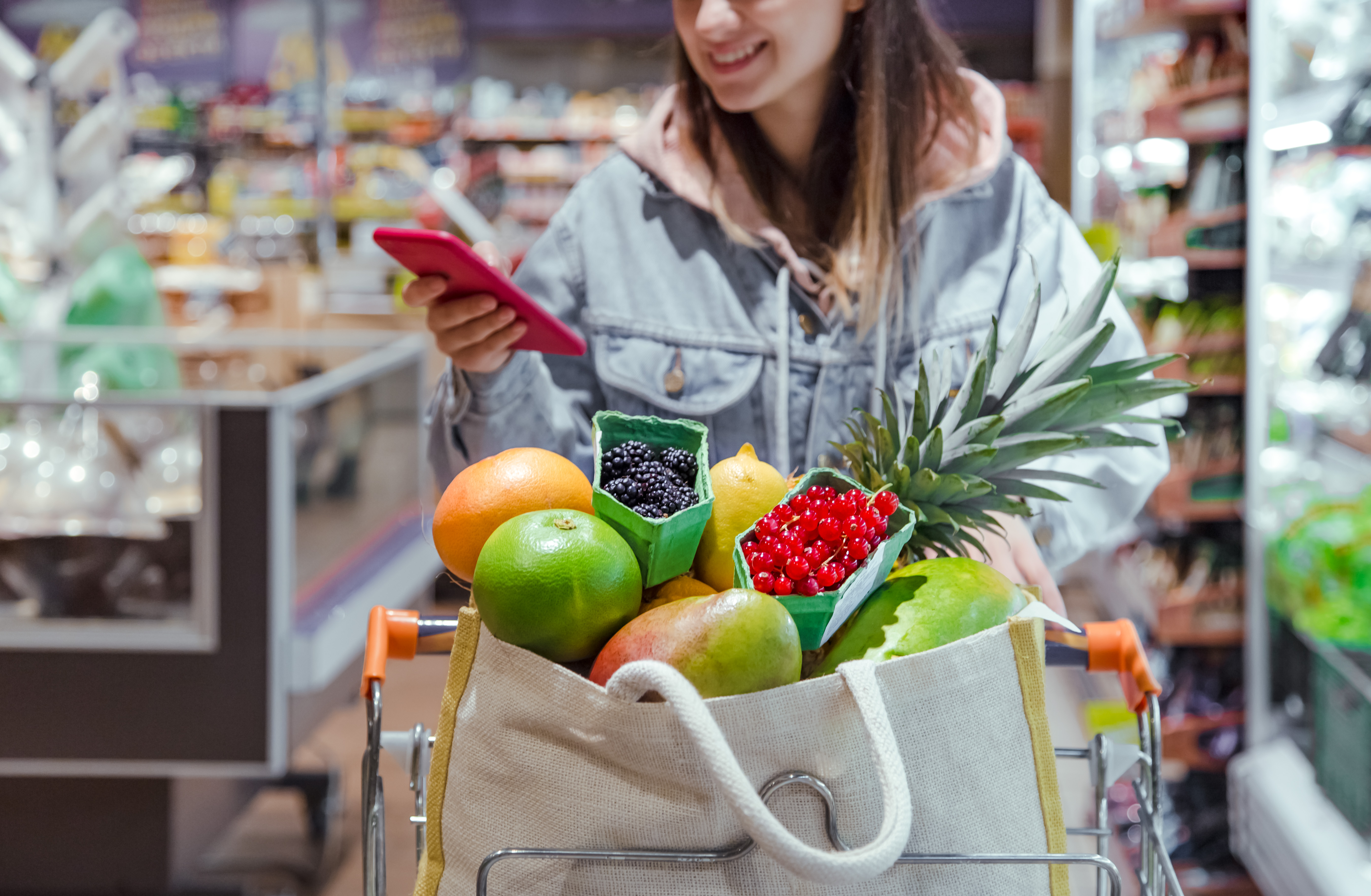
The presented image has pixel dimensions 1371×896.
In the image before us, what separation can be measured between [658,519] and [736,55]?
0.69m

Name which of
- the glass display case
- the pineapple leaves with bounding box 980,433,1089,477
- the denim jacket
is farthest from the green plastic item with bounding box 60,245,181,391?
the pineapple leaves with bounding box 980,433,1089,477

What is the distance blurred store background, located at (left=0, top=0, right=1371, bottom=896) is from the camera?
95.3 inches

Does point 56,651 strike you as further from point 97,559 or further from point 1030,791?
point 1030,791

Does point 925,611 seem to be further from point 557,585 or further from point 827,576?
point 557,585

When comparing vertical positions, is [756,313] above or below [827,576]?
above

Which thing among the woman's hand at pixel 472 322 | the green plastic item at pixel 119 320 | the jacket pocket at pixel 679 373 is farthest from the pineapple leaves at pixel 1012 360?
the green plastic item at pixel 119 320

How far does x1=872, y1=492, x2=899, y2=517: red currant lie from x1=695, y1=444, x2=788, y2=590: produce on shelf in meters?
0.07

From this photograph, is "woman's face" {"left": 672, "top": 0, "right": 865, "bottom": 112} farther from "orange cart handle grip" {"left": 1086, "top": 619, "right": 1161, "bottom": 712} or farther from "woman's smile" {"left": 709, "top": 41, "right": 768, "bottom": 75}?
"orange cart handle grip" {"left": 1086, "top": 619, "right": 1161, "bottom": 712}

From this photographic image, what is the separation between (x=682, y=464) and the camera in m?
0.82

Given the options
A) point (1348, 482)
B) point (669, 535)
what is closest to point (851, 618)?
point (669, 535)

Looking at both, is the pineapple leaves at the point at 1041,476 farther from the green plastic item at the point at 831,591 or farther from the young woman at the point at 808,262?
the young woman at the point at 808,262

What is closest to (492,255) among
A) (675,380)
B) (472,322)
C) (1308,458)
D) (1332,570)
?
(472,322)

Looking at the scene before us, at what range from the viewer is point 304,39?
401 inches

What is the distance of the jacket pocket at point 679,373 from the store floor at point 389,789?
1.08 metres
